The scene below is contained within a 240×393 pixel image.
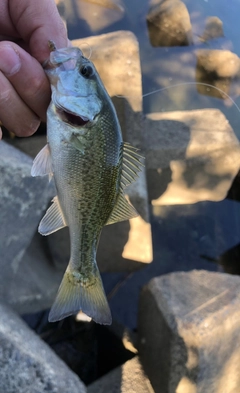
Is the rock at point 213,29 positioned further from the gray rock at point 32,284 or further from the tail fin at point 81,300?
the tail fin at point 81,300

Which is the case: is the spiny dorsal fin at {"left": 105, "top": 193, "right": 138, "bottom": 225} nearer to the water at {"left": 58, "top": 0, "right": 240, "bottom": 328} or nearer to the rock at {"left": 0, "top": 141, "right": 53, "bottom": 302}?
the rock at {"left": 0, "top": 141, "right": 53, "bottom": 302}

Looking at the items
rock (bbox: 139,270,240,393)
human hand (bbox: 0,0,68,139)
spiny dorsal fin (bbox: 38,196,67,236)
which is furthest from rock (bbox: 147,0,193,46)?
spiny dorsal fin (bbox: 38,196,67,236)

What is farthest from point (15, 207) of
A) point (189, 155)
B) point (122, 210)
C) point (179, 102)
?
point (179, 102)

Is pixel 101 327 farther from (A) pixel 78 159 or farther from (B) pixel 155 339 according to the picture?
(A) pixel 78 159

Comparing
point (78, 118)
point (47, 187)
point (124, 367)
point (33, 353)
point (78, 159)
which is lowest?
point (124, 367)

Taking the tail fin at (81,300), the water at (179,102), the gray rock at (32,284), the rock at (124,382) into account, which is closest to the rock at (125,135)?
the gray rock at (32,284)

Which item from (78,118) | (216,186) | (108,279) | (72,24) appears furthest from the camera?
(72,24)

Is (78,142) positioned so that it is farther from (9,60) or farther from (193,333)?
(193,333)

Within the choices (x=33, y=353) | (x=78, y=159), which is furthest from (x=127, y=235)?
(x=78, y=159)
